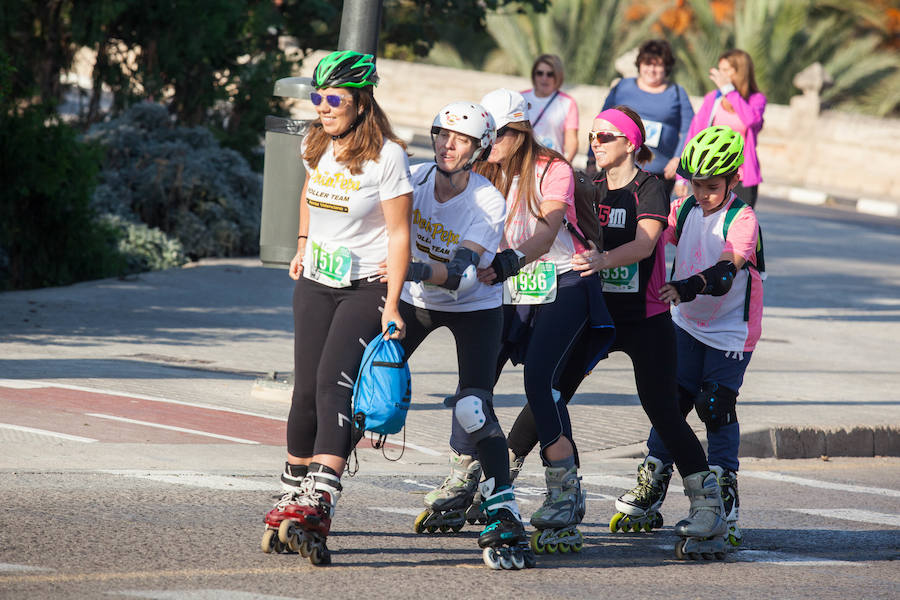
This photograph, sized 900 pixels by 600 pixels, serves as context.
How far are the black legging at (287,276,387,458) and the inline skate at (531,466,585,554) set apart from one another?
0.96 metres

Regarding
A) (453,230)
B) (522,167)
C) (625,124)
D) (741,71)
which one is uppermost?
(741,71)

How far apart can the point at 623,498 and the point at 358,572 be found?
168 centimetres

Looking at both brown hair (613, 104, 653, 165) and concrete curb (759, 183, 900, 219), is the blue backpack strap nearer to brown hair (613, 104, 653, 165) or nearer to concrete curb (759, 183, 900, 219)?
brown hair (613, 104, 653, 165)

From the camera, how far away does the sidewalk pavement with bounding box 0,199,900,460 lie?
884 cm

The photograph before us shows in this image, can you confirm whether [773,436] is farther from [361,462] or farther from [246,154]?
[246,154]

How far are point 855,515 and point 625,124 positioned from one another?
2566mm

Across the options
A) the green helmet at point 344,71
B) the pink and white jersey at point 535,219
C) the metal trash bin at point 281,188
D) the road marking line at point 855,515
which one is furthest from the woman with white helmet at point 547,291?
the metal trash bin at point 281,188

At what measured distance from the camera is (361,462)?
761cm

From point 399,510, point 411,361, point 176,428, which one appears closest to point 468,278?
point 399,510

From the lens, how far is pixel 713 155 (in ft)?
19.9

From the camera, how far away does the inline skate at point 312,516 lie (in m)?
5.16

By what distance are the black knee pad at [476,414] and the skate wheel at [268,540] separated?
85 cm

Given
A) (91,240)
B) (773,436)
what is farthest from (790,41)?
(773,436)

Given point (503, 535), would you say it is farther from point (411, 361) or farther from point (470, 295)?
point (411, 361)
